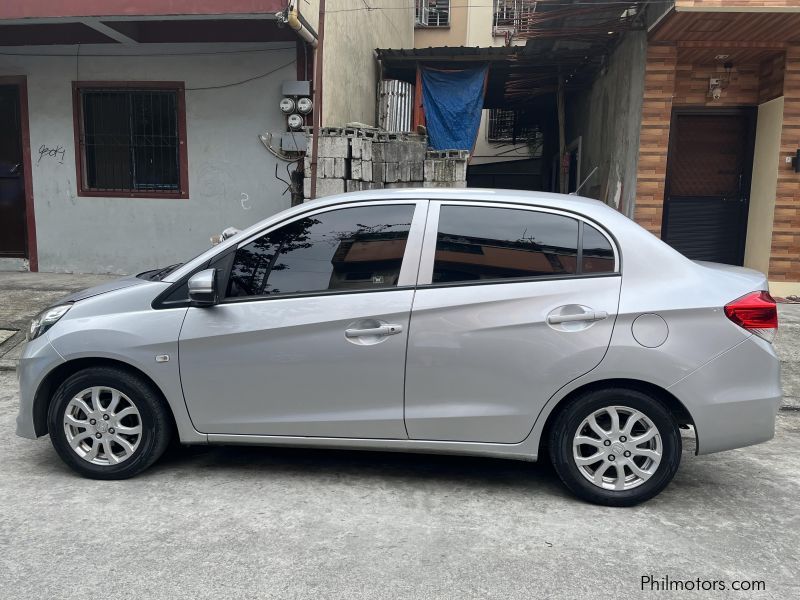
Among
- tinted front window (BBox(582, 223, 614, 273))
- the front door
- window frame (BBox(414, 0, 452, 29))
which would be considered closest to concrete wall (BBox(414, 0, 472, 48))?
window frame (BBox(414, 0, 452, 29))

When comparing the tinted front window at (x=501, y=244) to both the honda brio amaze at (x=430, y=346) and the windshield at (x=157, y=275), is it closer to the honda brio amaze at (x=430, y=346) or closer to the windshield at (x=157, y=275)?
the honda brio amaze at (x=430, y=346)

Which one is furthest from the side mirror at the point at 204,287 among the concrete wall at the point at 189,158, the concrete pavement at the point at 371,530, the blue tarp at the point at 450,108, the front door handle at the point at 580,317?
the blue tarp at the point at 450,108

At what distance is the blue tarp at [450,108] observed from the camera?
12.6 metres

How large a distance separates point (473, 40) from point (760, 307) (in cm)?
2141

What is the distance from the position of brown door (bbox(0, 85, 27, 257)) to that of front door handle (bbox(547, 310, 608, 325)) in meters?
9.40

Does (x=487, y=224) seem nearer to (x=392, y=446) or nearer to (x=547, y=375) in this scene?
(x=547, y=375)

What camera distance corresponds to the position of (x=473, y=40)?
23000mm

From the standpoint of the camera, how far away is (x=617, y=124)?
10.3m

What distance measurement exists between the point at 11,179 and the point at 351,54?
5655 mm

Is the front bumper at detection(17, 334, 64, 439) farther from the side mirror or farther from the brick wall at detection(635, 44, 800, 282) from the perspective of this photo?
the brick wall at detection(635, 44, 800, 282)

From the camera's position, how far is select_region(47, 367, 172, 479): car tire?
12.5 ft

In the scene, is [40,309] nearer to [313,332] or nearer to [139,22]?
[139,22]

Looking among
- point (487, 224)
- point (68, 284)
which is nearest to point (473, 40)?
point (68, 284)

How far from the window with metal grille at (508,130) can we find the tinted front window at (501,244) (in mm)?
17126
